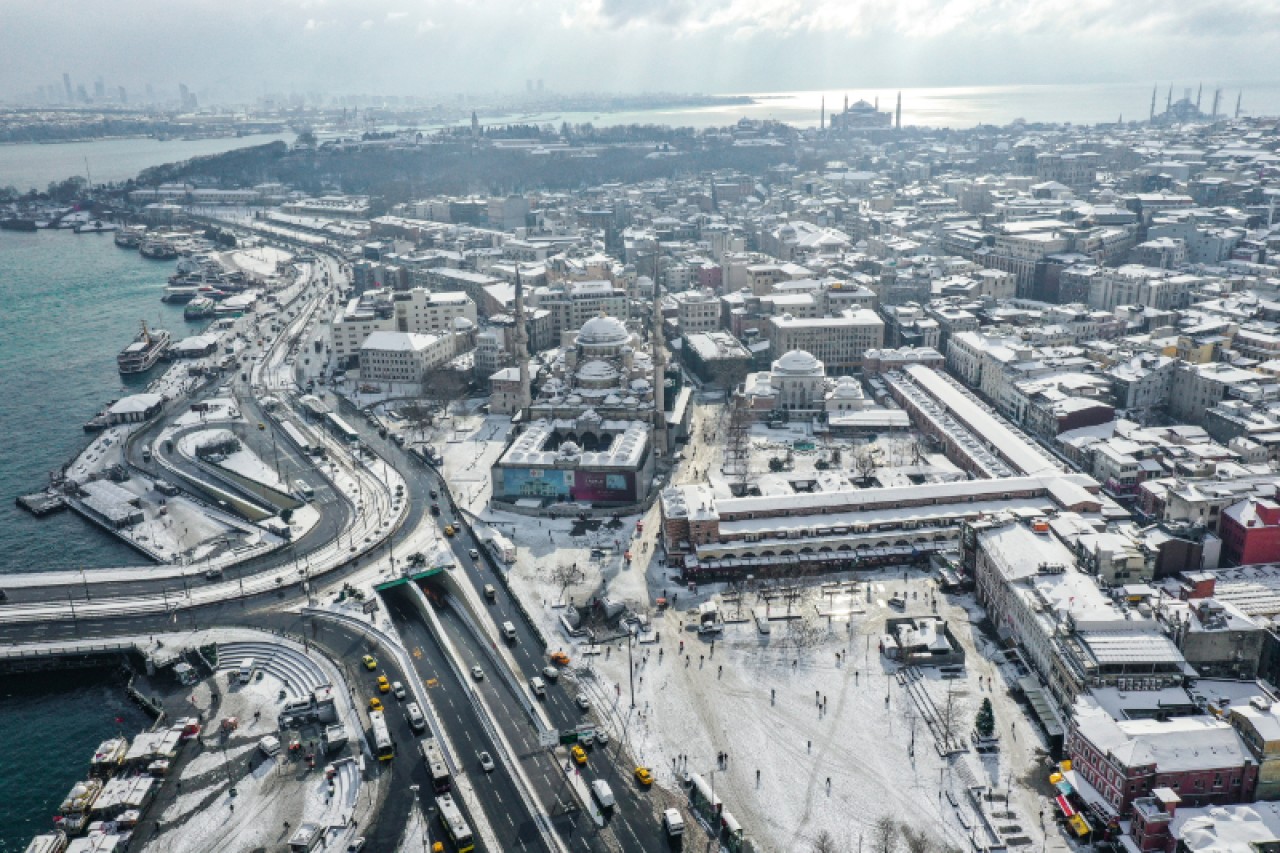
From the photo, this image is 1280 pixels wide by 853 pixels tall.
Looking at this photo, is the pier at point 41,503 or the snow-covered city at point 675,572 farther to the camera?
the pier at point 41,503

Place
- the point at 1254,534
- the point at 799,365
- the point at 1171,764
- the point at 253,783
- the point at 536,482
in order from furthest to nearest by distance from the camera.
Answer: the point at 799,365 < the point at 536,482 < the point at 1254,534 < the point at 253,783 < the point at 1171,764

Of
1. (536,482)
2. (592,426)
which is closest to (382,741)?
(536,482)

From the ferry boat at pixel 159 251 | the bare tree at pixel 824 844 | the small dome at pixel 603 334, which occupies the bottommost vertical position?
the bare tree at pixel 824 844

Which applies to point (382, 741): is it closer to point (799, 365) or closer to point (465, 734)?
point (465, 734)

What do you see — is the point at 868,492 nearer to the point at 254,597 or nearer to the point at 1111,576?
the point at 1111,576

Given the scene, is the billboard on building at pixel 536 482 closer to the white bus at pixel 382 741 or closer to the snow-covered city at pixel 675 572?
the snow-covered city at pixel 675 572

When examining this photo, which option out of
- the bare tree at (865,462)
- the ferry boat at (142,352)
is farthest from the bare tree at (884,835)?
the ferry boat at (142,352)
